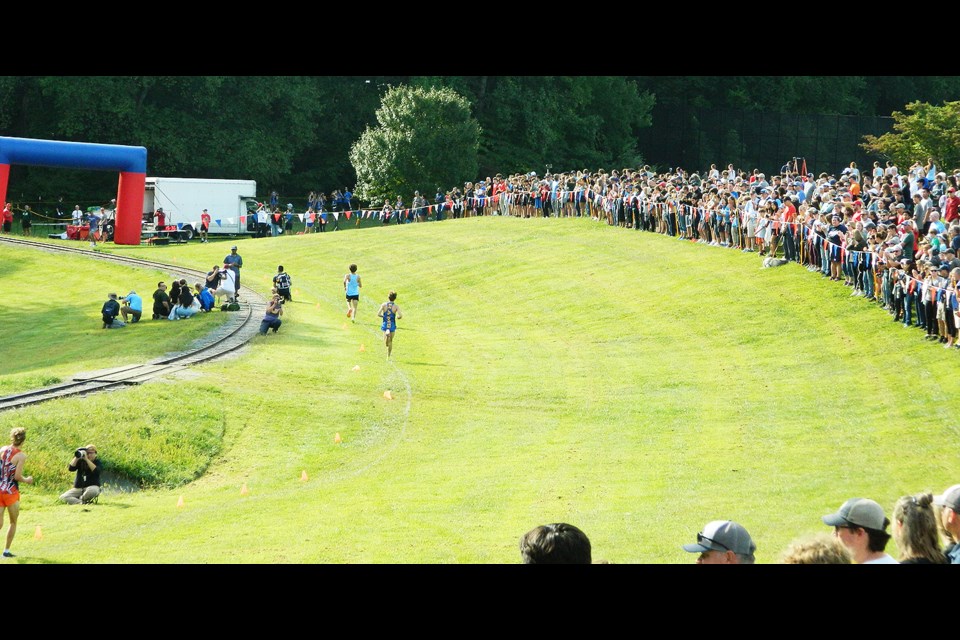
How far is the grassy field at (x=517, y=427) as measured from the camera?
54.5 ft

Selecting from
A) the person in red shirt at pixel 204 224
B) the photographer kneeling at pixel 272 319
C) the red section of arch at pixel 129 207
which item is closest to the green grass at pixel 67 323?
the photographer kneeling at pixel 272 319

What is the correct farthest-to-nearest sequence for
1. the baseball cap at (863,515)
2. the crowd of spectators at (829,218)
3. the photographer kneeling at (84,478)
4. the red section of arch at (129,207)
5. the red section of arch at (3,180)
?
the red section of arch at (129,207) < the red section of arch at (3,180) < the crowd of spectators at (829,218) < the photographer kneeling at (84,478) < the baseball cap at (863,515)

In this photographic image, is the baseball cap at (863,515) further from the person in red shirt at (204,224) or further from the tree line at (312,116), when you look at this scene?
the tree line at (312,116)

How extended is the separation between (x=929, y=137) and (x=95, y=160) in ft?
133

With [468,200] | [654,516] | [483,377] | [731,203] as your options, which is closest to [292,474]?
[654,516]

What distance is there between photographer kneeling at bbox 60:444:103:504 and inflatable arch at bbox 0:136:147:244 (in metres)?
A: 25.6

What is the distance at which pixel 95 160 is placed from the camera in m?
45.2

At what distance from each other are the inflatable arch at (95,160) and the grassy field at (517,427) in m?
9.09

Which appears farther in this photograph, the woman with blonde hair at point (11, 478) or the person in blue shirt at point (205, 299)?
the person in blue shirt at point (205, 299)

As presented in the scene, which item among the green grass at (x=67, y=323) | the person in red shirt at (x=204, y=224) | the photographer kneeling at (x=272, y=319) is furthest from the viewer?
the person in red shirt at (x=204, y=224)

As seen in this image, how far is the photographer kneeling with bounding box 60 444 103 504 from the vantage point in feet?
62.4

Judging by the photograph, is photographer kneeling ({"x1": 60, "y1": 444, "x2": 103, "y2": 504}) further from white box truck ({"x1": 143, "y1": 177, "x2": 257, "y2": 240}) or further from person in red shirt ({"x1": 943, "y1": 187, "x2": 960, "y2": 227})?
white box truck ({"x1": 143, "y1": 177, "x2": 257, "y2": 240})

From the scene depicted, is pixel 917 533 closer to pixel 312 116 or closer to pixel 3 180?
pixel 3 180

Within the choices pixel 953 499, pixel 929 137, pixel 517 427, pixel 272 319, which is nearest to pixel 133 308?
pixel 272 319
